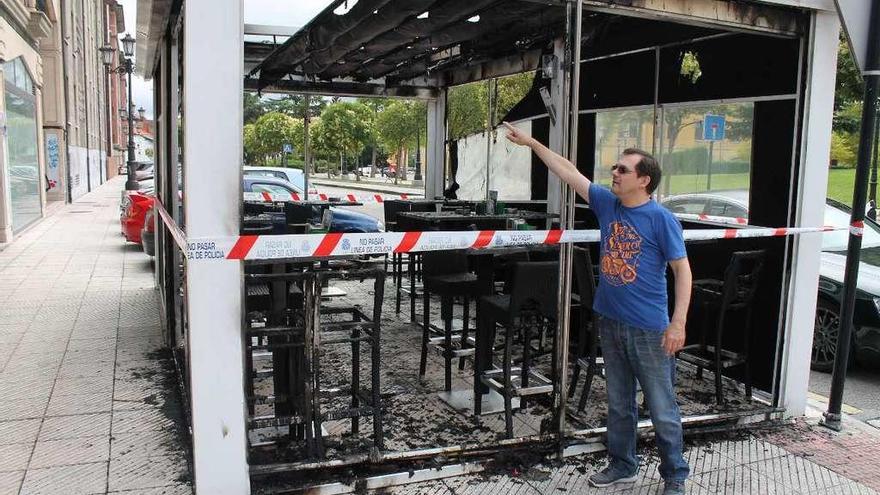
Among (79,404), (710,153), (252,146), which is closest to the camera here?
(79,404)

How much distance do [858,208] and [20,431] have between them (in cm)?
574

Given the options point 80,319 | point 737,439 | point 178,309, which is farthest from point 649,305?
point 80,319

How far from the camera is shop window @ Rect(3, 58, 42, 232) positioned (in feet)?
44.1

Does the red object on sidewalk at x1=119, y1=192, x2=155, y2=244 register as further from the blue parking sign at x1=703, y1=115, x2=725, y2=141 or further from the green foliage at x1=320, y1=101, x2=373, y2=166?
the green foliage at x1=320, y1=101, x2=373, y2=166

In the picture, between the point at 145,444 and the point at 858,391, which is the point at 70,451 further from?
the point at 858,391

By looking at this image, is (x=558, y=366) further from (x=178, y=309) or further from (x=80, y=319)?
(x=80, y=319)

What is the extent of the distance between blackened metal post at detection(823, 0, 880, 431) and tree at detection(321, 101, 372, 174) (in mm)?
33290

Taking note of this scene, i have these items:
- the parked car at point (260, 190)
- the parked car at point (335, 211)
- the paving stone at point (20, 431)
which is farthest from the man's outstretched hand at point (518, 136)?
the parked car at point (335, 211)

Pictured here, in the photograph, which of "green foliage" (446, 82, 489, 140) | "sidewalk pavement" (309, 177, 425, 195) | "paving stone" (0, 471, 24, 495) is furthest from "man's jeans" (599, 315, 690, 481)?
"sidewalk pavement" (309, 177, 425, 195)

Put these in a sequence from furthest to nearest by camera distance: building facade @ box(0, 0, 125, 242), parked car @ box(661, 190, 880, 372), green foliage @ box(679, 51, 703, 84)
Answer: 1. building facade @ box(0, 0, 125, 242)
2. green foliage @ box(679, 51, 703, 84)
3. parked car @ box(661, 190, 880, 372)

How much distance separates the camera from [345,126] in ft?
122

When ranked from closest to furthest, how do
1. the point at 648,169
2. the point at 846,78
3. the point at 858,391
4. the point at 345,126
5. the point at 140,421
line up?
the point at 648,169 → the point at 140,421 → the point at 858,391 → the point at 846,78 → the point at 345,126

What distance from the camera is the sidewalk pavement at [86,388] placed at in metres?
3.87

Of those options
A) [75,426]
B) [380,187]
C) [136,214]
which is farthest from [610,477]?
[380,187]
